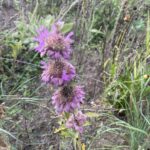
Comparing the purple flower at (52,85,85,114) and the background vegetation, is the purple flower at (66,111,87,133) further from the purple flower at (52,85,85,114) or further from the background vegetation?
the background vegetation

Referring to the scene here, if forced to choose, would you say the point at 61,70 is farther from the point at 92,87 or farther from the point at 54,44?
the point at 92,87

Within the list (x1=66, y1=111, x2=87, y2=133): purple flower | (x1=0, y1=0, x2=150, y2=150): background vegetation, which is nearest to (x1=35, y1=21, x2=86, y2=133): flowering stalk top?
(x1=66, y1=111, x2=87, y2=133): purple flower

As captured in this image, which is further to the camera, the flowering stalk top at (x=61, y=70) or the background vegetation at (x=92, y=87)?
the background vegetation at (x=92, y=87)

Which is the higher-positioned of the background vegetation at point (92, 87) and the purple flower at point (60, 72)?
the purple flower at point (60, 72)

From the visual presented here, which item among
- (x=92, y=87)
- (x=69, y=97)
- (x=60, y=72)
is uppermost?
(x=60, y=72)

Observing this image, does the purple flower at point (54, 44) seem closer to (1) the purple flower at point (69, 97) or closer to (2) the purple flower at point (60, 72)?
(2) the purple flower at point (60, 72)

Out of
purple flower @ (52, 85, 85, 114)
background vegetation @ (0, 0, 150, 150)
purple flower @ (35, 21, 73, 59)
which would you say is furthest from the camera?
background vegetation @ (0, 0, 150, 150)

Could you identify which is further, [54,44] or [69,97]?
[69,97]

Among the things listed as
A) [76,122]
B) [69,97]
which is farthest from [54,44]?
[76,122]

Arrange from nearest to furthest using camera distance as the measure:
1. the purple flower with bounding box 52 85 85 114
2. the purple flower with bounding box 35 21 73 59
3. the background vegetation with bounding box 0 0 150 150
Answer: the purple flower with bounding box 35 21 73 59, the purple flower with bounding box 52 85 85 114, the background vegetation with bounding box 0 0 150 150

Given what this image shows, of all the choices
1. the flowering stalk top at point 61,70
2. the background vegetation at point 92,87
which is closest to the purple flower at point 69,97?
the flowering stalk top at point 61,70

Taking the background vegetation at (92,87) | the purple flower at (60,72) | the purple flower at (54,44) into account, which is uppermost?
the purple flower at (54,44)

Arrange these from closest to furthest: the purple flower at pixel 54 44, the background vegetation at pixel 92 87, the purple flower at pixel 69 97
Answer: the purple flower at pixel 54 44
the purple flower at pixel 69 97
the background vegetation at pixel 92 87

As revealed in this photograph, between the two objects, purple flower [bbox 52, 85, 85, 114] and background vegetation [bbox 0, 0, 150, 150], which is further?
background vegetation [bbox 0, 0, 150, 150]
